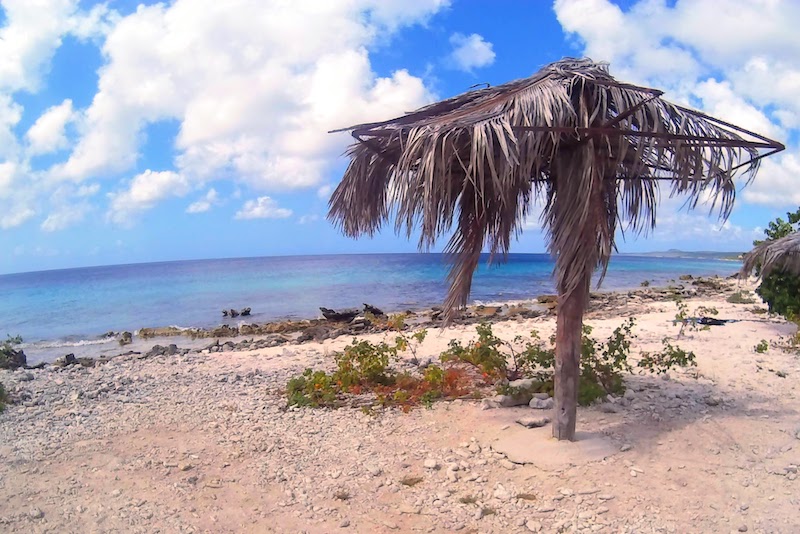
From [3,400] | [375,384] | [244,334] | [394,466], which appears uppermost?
[375,384]

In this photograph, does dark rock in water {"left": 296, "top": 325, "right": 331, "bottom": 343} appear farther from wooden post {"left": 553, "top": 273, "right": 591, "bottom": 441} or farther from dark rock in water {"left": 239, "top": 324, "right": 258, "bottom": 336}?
wooden post {"left": 553, "top": 273, "right": 591, "bottom": 441}

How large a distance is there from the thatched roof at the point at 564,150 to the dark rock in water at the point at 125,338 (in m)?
13.7

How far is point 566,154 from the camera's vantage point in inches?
179

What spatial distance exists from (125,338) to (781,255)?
54.8 ft

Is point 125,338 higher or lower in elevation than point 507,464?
lower

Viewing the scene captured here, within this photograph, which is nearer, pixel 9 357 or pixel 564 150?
pixel 564 150

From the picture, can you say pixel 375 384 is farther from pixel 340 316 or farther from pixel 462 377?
pixel 340 316

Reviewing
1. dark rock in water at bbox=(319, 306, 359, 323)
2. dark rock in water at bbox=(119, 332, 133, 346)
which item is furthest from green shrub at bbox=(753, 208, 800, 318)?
dark rock in water at bbox=(119, 332, 133, 346)

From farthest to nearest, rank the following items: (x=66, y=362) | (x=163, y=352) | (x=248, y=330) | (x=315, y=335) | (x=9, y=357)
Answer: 1. (x=248, y=330)
2. (x=315, y=335)
3. (x=163, y=352)
4. (x=66, y=362)
5. (x=9, y=357)

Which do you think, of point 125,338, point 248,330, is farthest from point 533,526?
point 125,338

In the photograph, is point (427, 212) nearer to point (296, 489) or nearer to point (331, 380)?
point (296, 489)

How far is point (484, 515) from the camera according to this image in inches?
152

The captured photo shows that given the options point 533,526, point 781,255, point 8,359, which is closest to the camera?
point 533,526

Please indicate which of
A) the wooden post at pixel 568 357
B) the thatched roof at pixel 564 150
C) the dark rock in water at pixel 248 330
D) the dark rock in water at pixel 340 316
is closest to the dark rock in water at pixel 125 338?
the dark rock in water at pixel 248 330
